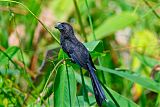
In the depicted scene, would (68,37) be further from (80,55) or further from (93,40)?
(93,40)

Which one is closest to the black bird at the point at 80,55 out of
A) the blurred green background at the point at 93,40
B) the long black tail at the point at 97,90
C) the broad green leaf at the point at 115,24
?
the long black tail at the point at 97,90

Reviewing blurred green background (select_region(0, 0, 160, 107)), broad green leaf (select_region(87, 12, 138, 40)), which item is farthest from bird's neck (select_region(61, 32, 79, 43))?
broad green leaf (select_region(87, 12, 138, 40))

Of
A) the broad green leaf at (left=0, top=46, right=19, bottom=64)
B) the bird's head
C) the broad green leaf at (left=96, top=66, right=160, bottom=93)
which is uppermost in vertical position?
the bird's head

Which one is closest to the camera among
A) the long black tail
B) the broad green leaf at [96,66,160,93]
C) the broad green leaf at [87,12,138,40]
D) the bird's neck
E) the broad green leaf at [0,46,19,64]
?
the long black tail

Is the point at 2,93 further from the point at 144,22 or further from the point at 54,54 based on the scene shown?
the point at 144,22

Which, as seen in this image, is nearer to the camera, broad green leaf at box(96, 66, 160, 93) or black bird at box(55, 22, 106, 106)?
black bird at box(55, 22, 106, 106)

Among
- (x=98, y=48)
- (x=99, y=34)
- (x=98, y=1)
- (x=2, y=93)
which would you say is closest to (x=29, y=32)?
(x=99, y=34)

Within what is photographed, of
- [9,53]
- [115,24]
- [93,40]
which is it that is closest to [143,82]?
[93,40]

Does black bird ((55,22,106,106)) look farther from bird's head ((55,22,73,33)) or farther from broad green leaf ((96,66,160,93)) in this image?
broad green leaf ((96,66,160,93))

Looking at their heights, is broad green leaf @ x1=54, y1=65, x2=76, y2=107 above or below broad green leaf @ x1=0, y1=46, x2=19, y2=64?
below
